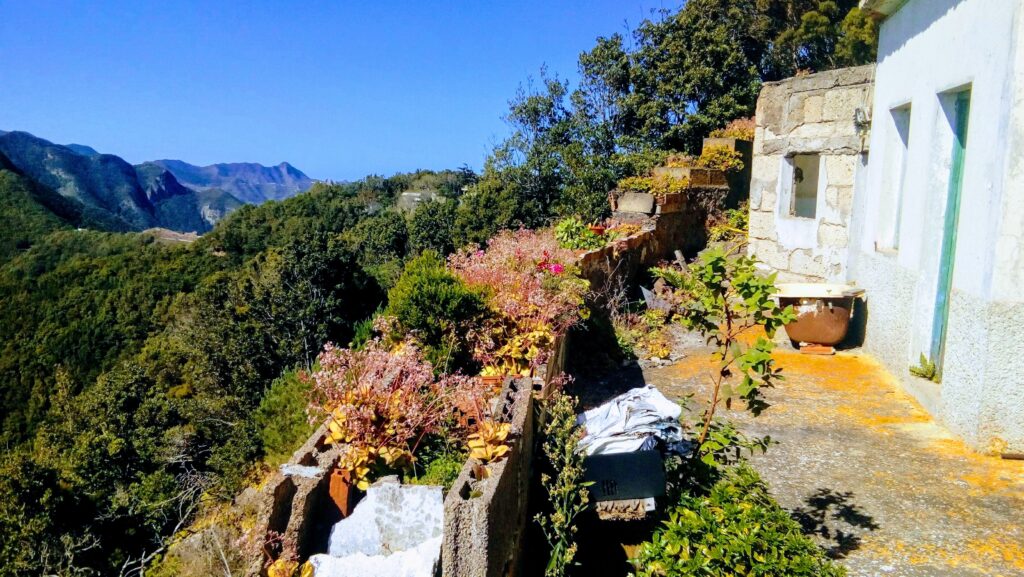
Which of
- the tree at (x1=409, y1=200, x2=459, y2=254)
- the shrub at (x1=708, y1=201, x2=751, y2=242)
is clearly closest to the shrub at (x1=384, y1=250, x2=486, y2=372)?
the shrub at (x1=708, y1=201, x2=751, y2=242)

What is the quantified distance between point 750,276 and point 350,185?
3779 centimetres

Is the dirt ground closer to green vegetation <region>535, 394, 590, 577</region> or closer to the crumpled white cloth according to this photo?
the crumpled white cloth

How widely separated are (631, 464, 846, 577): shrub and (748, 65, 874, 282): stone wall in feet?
20.3

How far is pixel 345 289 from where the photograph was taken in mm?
17141

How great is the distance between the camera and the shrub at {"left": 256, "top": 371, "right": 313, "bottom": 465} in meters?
4.83

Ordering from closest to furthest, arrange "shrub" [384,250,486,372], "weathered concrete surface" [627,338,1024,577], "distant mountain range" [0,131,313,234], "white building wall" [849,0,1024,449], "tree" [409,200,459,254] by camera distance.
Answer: "weathered concrete surface" [627,338,1024,577], "shrub" [384,250,486,372], "white building wall" [849,0,1024,449], "tree" [409,200,459,254], "distant mountain range" [0,131,313,234]

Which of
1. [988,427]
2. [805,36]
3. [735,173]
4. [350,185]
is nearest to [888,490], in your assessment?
[988,427]

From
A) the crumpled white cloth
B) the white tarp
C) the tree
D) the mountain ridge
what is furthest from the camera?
the mountain ridge

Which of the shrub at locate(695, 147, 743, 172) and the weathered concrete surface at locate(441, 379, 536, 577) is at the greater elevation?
the shrub at locate(695, 147, 743, 172)

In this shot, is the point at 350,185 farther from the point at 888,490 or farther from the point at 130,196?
the point at 130,196

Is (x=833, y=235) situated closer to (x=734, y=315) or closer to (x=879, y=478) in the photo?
(x=879, y=478)

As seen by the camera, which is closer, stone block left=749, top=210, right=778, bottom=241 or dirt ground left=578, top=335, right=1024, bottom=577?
dirt ground left=578, top=335, right=1024, bottom=577

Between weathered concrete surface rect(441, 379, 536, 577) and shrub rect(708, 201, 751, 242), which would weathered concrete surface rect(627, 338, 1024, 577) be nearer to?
weathered concrete surface rect(441, 379, 536, 577)

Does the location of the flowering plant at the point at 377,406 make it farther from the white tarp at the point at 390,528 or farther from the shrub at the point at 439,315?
the shrub at the point at 439,315
